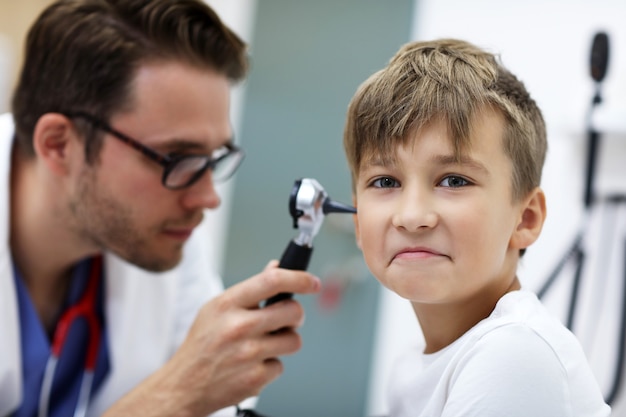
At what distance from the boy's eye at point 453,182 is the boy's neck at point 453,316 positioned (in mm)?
115

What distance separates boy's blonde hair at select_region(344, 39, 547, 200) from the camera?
2.04ft

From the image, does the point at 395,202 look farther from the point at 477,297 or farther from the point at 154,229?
the point at 154,229

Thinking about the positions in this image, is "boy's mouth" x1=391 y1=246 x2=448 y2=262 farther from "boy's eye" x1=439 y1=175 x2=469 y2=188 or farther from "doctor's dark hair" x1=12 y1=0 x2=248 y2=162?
"doctor's dark hair" x1=12 y1=0 x2=248 y2=162

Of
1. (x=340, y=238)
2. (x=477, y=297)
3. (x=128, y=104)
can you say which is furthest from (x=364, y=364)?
(x=477, y=297)

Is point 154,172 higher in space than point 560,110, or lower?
lower

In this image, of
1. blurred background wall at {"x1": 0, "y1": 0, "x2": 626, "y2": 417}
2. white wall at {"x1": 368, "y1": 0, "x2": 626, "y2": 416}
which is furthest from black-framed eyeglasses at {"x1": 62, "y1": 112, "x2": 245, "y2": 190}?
blurred background wall at {"x1": 0, "y1": 0, "x2": 626, "y2": 417}

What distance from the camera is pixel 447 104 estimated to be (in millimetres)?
622

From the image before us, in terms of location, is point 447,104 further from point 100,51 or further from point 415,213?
point 100,51

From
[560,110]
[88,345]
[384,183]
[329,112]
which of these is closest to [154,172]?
[88,345]

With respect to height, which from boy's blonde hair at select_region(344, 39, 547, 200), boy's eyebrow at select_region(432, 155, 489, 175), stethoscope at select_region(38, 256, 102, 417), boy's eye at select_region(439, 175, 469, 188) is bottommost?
stethoscope at select_region(38, 256, 102, 417)

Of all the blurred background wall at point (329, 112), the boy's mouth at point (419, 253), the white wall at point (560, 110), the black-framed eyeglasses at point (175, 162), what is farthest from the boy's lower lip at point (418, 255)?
the blurred background wall at point (329, 112)

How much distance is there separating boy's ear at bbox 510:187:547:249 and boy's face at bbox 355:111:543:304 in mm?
31

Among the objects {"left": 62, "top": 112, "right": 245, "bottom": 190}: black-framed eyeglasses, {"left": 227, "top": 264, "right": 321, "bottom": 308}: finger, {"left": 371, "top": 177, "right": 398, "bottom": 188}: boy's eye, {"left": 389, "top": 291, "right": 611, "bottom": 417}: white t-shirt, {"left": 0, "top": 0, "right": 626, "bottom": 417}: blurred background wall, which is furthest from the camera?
{"left": 0, "top": 0, "right": 626, "bottom": 417}: blurred background wall

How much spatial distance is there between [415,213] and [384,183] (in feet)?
0.24
